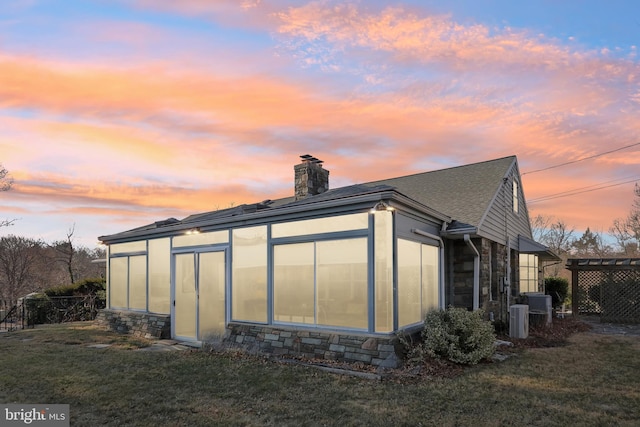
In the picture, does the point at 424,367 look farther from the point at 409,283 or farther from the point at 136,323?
the point at 136,323

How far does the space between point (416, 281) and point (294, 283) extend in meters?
2.48

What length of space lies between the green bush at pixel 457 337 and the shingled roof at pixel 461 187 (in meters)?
2.88

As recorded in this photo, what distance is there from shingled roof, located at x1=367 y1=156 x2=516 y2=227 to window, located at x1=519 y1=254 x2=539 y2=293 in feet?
11.6

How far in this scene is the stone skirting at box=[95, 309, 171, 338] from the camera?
11.4 metres

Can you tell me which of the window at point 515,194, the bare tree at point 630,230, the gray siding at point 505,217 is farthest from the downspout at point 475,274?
the bare tree at point 630,230

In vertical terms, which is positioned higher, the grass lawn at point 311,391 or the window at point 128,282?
the window at point 128,282

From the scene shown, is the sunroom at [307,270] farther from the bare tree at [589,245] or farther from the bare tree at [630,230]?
the bare tree at [589,245]

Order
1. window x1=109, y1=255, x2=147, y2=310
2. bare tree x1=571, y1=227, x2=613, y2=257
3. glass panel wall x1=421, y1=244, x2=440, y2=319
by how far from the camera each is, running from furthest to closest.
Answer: bare tree x1=571, y1=227, x2=613, y2=257
window x1=109, y1=255, x2=147, y2=310
glass panel wall x1=421, y1=244, x2=440, y2=319

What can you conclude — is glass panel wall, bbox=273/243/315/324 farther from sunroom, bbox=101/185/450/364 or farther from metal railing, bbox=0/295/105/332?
metal railing, bbox=0/295/105/332

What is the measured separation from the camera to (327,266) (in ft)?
26.6

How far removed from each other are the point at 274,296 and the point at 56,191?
51.4 feet

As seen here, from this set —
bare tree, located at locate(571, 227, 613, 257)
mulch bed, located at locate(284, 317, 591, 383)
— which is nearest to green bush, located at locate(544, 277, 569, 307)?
mulch bed, located at locate(284, 317, 591, 383)

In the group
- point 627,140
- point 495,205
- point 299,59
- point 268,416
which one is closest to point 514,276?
point 495,205

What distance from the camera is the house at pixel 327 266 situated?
759 centimetres
